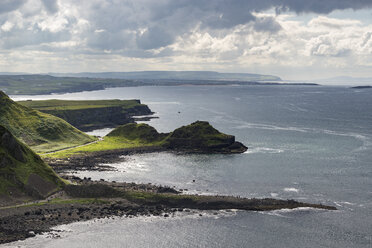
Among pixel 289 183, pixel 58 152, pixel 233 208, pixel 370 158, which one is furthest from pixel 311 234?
pixel 58 152

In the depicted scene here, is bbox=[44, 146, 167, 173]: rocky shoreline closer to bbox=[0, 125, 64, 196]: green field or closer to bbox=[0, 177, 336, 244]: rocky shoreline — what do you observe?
bbox=[0, 125, 64, 196]: green field

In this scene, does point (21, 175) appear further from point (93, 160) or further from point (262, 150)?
point (262, 150)

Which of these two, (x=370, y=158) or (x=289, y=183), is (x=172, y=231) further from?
(x=370, y=158)

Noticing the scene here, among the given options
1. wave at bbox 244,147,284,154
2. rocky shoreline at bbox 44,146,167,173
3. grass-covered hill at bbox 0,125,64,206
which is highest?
grass-covered hill at bbox 0,125,64,206

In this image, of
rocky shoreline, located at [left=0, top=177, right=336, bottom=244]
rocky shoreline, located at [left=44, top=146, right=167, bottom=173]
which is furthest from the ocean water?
rocky shoreline, located at [left=44, top=146, right=167, bottom=173]

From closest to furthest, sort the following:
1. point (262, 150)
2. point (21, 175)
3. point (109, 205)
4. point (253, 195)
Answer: point (109, 205) < point (21, 175) < point (253, 195) < point (262, 150)

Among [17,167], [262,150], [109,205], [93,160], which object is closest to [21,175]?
[17,167]

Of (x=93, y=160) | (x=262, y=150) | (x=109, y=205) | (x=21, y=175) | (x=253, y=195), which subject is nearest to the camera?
(x=109, y=205)

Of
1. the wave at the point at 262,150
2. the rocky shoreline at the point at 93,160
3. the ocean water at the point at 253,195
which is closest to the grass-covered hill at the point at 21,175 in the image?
the ocean water at the point at 253,195

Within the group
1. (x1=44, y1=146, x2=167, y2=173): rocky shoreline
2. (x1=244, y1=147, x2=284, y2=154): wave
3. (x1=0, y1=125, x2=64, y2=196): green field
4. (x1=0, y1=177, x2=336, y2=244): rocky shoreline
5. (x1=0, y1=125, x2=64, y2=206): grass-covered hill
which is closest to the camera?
(x1=0, y1=177, x2=336, y2=244): rocky shoreline
